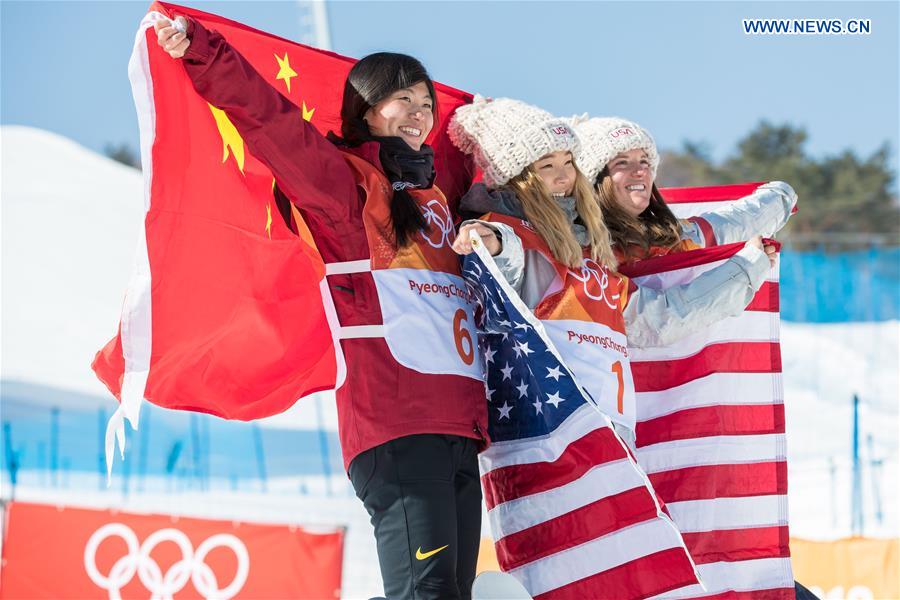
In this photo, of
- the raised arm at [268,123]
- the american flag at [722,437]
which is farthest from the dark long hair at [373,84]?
the american flag at [722,437]

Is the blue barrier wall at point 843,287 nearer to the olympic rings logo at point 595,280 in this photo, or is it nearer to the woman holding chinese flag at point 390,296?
the olympic rings logo at point 595,280

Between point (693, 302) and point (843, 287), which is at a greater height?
point (843, 287)

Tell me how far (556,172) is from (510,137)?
160 mm

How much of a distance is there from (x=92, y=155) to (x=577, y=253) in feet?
37.3

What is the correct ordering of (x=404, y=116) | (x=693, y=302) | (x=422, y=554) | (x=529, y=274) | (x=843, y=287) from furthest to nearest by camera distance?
(x=843, y=287)
(x=693, y=302)
(x=529, y=274)
(x=404, y=116)
(x=422, y=554)

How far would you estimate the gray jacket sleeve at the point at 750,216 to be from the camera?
12.1ft

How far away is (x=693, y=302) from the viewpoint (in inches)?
128

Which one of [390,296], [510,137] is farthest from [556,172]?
[390,296]

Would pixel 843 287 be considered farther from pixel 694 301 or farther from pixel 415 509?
pixel 415 509

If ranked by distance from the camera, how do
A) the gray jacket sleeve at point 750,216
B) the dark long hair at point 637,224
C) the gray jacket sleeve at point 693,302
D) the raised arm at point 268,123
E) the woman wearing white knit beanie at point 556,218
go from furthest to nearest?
the gray jacket sleeve at point 750,216
the dark long hair at point 637,224
the gray jacket sleeve at point 693,302
the woman wearing white knit beanie at point 556,218
the raised arm at point 268,123

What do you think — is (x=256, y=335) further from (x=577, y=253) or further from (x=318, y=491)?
(x=318, y=491)

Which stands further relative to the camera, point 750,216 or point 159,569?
point 159,569

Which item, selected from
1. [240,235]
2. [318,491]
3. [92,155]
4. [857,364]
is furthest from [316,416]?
[240,235]

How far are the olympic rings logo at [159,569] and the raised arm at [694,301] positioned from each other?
7.28ft
